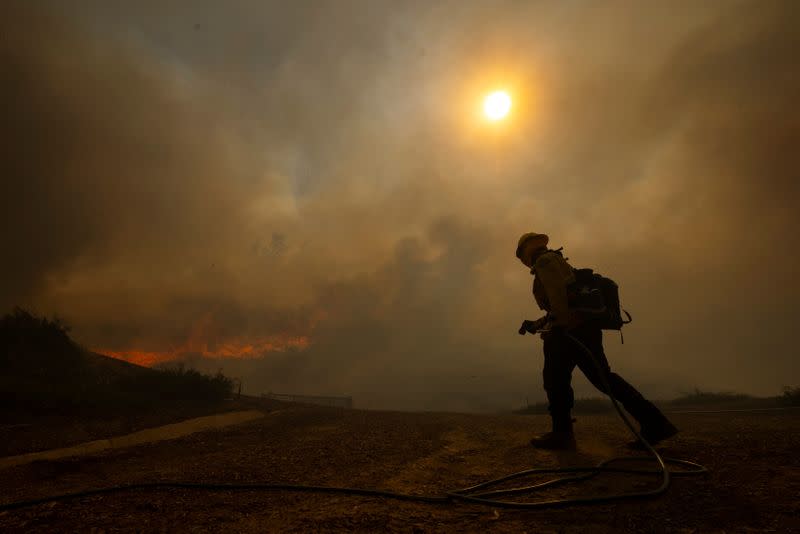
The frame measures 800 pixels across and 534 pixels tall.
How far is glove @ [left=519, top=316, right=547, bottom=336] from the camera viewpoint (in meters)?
4.98

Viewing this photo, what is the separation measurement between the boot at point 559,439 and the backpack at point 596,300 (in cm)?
126

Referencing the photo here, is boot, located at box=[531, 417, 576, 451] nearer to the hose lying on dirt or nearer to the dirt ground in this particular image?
the dirt ground

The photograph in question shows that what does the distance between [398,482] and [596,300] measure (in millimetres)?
3105

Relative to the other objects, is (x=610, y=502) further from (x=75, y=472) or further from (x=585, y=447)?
(x=75, y=472)

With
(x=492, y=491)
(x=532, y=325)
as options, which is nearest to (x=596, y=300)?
(x=532, y=325)

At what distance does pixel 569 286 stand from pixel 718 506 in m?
2.68

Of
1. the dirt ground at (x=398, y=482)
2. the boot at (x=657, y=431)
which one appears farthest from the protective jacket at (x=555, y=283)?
the dirt ground at (x=398, y=482)

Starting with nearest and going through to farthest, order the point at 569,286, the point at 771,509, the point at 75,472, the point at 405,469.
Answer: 1. the point at 771,509
2. the point at 405,469
3. the point at 75,472
4. the point at 569,286

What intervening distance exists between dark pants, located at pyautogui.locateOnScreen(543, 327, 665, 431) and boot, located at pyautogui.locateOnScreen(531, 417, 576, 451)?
1 centimetres

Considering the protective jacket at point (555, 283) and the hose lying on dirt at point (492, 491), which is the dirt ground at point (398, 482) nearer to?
the hose lying on dirt at point (492, 491)

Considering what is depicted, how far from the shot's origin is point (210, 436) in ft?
21.5

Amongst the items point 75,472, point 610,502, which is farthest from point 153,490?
point 610,502

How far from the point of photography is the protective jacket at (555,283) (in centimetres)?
479

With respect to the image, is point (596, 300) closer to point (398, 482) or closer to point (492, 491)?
point (492, 491)
